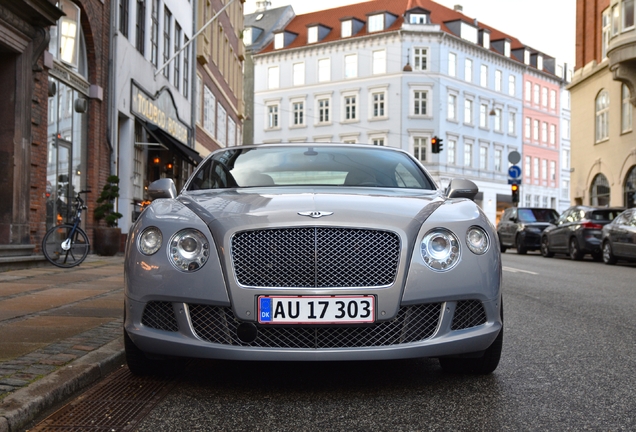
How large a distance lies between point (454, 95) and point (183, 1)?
38.0 meters

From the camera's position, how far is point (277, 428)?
3451 mm

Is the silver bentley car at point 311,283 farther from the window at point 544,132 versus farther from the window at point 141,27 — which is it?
the window at point 544,132

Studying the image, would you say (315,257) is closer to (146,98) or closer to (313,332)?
(313,332)

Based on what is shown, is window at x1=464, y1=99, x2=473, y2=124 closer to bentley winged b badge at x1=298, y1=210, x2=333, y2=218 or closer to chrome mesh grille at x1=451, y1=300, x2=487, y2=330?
chrome mesh grille at x1=451, y1=300, x2=487, y2=330

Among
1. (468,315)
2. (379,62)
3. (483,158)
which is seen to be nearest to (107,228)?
(468,315)

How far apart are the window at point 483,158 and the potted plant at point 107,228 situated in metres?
50.5

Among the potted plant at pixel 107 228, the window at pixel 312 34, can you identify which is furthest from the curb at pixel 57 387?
the window at pixel 312 34

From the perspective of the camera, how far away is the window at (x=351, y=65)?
206 feet

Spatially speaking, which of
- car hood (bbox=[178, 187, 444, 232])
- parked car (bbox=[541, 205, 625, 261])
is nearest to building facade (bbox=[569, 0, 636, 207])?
parked car (bbox=[541, 205, 625, 261])

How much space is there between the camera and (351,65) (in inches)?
2478

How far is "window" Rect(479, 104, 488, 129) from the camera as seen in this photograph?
6444 centimetres

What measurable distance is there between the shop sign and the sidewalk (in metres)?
10.7

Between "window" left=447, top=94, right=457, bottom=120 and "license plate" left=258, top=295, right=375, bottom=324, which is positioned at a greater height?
"window" left=447, top=94, right=457, bottom=120

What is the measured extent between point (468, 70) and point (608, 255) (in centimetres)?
4560
